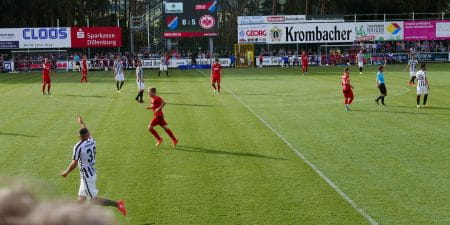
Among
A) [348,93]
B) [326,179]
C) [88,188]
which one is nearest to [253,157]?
[326,179]

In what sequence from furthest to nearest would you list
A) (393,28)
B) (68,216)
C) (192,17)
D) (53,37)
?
1. (393,28)
2. (192,17)
3. (53,37)
4. (68,216)

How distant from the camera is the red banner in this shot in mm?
61312

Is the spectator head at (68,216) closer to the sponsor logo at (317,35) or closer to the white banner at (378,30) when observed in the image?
the sponsor logo at (317,35)

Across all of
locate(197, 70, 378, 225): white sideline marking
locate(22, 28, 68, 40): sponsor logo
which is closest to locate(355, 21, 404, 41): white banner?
locate(22, 28, 68, 40): sponsor logo

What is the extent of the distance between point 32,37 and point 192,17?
53.6ft

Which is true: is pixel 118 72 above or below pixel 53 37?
below

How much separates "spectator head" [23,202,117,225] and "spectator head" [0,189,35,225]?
0.04 m

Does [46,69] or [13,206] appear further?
[46,69]

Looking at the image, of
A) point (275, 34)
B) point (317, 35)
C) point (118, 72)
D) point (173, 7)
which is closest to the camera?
point (118, 72)

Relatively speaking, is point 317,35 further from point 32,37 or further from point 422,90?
point 422,90

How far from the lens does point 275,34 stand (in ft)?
207

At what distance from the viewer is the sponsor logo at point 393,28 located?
209 ft

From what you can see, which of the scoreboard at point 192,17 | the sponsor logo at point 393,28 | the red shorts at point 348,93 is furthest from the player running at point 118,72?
the sponsor logo at point 393,28

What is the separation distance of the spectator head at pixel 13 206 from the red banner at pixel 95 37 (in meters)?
61.2
